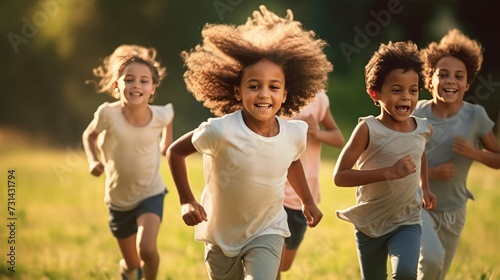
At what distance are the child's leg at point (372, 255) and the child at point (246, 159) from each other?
52 cm

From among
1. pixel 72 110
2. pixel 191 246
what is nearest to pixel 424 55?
pixel 191 246

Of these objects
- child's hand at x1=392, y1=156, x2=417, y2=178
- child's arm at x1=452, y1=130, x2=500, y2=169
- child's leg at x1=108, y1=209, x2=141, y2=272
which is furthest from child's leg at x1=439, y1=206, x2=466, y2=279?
child's leg at x1=108, y1=209, x2=141, y2=272

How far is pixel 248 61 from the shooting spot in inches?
216

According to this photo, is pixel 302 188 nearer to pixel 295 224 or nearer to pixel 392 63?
pixel 392 63

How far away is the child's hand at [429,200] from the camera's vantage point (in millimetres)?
5980

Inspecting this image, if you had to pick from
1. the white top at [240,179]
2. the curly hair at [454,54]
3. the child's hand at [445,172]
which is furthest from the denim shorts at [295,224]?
the white top at [240,179]

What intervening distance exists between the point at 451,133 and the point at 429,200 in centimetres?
78

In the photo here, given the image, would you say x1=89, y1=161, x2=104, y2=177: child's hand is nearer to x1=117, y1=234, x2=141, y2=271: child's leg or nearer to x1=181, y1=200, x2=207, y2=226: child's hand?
x1=117, y1=234, x2=141, y2=271: child's leg

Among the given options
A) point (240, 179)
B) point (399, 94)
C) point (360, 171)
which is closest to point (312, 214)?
point (360, 171)

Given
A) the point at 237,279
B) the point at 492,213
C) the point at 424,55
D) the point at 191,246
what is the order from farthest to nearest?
the point at 492,213 < the point at 191,246 < the point at 424,55 < the point at 237,279

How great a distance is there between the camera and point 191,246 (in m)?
9.59

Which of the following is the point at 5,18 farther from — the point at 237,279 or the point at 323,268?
the point at 237,279

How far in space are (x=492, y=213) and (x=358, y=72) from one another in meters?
5.51

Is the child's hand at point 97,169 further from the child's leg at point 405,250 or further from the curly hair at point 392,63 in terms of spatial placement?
the child's leg at point 405,250
